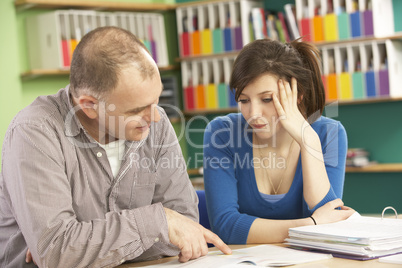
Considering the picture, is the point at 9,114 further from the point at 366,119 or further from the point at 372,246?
the point at 372,246

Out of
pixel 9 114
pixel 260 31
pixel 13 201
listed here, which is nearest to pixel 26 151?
pixel 13 201

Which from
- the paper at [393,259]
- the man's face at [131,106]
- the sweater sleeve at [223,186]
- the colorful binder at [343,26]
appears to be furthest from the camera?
the colorful binder at [343,26]

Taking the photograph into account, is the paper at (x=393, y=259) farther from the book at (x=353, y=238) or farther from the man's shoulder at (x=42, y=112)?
the man's shoulder at (x=42, y=112)

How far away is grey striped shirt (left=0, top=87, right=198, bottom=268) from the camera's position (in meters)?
1.44

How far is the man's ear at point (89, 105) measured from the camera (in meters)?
1.60

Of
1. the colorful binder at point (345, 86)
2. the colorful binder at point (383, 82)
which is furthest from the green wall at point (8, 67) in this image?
the colorful binder at point (383, 82)

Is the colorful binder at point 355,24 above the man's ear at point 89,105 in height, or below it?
above

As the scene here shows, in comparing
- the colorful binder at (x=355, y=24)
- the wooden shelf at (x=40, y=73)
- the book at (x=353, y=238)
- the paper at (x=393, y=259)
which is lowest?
the paper at (x=393, y=259)

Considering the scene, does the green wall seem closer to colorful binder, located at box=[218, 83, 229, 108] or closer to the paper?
colorful binder, located at box=[218, 83, 229, 108]

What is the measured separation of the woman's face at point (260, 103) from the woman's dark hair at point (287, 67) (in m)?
0.02

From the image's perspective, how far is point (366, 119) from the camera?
4422mm

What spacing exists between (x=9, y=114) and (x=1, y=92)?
0.54 feet

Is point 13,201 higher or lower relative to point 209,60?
lower

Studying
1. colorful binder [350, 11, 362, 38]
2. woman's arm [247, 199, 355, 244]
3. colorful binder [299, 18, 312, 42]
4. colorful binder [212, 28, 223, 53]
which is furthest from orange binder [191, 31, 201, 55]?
woman's arm [247, 199, 355, 244]
